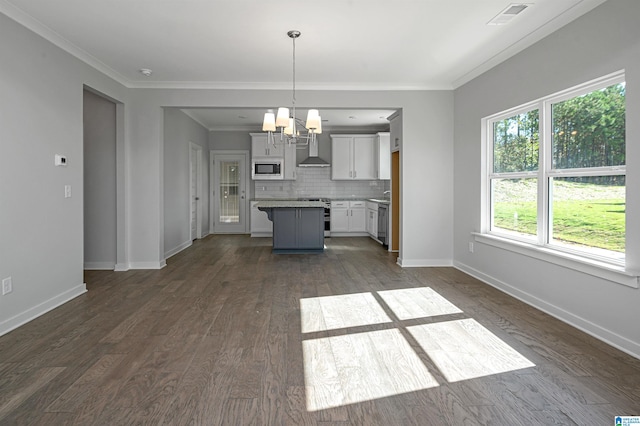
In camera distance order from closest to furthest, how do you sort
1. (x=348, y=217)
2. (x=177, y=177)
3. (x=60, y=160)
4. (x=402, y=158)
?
1. (x=60, y=160)
2. (x=402, y=158)
3. (x=177, y=177)
4. (x=348, y=217)

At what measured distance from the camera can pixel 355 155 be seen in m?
9.28

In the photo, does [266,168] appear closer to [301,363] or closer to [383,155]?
[383,155]

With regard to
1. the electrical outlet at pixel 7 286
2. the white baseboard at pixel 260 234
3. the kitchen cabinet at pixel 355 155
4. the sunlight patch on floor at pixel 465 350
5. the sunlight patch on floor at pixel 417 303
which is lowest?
the sunlight patch on floor at pixel 465 350

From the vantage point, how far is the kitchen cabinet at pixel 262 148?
9109mm

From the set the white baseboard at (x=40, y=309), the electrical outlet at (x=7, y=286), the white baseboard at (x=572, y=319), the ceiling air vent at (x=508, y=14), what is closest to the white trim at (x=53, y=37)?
the electrical outlet at (x=7, y=286)

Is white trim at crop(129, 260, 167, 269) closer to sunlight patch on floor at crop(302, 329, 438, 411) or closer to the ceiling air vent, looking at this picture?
sunlight patch on floor at crop(302, 329, 438, 411)

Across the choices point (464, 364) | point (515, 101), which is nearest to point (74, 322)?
point (464, 364)

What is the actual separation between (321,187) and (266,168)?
1.41m

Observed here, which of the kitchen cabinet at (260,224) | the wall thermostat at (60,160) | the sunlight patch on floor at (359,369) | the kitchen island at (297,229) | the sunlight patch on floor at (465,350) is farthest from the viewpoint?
the kitchen cabinet at (260,224)

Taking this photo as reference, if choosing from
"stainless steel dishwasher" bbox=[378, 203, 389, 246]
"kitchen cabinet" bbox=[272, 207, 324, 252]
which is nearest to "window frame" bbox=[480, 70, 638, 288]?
"stainless steel dishwasher" bbox=[378, 203, 389, 246]

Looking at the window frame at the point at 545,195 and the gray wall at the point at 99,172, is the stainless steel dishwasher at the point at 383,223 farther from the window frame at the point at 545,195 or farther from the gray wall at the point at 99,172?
the gray wall at the point at 99,172

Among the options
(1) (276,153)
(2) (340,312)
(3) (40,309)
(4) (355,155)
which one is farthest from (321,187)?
(3) (40,309)

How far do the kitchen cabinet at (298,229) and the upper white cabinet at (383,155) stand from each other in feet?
8.66

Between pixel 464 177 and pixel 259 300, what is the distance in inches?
124
